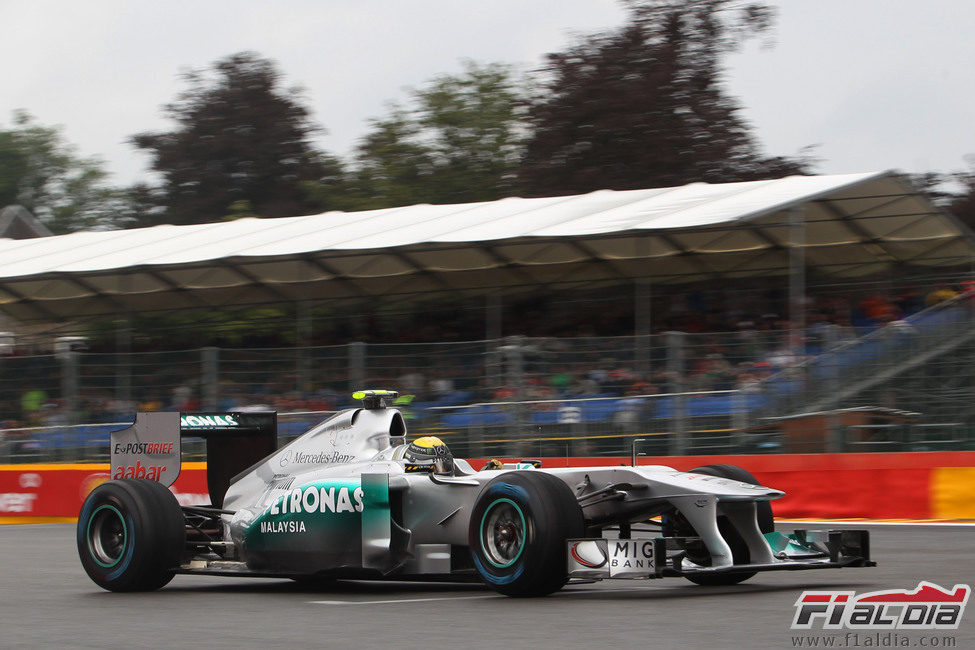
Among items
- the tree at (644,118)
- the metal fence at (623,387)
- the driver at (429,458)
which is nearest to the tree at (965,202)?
the tree at (644,118)

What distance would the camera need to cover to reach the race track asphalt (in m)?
6.20

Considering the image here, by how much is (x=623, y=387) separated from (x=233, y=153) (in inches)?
1393

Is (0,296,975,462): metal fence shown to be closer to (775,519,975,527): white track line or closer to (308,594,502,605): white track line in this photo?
(775,519,975,527): white track line

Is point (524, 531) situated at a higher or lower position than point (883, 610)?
higher

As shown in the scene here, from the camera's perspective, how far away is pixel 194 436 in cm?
1045

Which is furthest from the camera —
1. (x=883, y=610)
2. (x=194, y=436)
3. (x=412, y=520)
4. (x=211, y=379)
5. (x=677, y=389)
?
(x=211, y=379)

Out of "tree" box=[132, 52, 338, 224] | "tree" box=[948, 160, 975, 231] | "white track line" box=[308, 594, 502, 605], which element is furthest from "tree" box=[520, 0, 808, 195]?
"white track line" box=[308, 594, 502, 605]

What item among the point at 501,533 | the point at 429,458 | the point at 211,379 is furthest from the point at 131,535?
the point at 211,379

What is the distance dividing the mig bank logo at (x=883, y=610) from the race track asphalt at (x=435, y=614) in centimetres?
9

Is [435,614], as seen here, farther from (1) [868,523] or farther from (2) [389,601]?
(1) [868,523]

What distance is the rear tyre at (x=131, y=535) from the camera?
904 cm

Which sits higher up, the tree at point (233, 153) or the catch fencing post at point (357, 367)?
the tree at point (233, 153)

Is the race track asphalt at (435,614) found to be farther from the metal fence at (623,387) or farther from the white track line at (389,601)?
the metal fence at (623,387)

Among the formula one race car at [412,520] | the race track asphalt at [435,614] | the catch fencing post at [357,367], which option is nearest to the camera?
the race track asphalt at [435,614]
